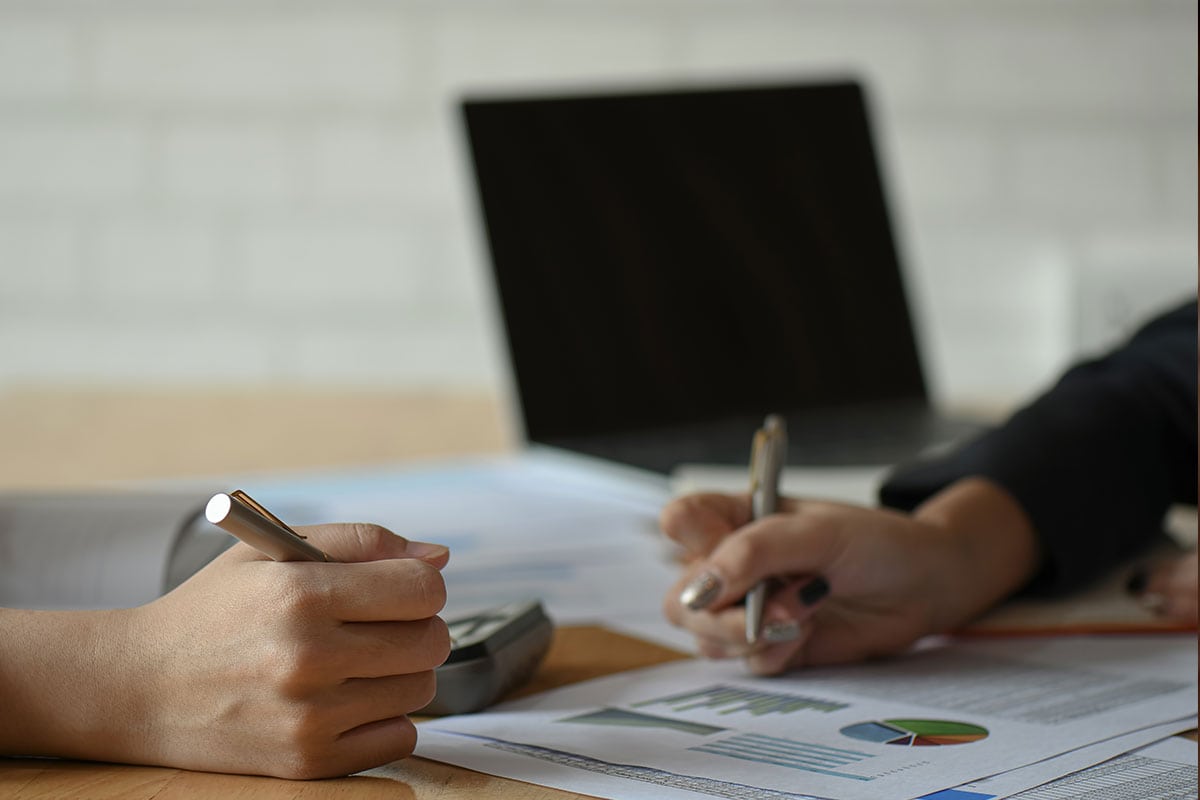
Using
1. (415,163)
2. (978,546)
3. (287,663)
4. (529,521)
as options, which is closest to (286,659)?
(287,663)

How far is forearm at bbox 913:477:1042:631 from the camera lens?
0.60 metres

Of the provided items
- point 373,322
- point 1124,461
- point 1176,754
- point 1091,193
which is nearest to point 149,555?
point 1176,754

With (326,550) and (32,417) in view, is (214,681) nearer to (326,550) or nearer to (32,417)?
(326,550)

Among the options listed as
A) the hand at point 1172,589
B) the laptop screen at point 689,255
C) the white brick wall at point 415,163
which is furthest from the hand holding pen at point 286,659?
the white brick wall at point 415,163

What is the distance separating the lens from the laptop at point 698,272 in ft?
3.59

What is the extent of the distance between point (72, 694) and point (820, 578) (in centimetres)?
29

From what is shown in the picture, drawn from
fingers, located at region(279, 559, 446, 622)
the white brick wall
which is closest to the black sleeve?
fingers, located at region(279, 559, 446, 622)

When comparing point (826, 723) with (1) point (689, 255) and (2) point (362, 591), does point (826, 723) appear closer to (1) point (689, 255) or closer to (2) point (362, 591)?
(2) point (362, 591)

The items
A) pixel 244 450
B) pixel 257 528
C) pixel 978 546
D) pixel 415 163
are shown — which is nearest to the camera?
pixel 257 528

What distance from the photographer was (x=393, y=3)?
1.87 meters

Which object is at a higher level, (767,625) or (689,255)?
(689,255)

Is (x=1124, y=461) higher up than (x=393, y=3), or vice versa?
(x=393, y=3)

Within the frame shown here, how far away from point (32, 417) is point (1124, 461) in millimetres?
1031

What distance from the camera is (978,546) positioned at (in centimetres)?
63
